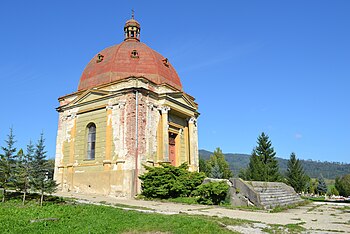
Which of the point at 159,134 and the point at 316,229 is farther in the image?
the point at 159,134

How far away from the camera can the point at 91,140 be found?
75.4 ft

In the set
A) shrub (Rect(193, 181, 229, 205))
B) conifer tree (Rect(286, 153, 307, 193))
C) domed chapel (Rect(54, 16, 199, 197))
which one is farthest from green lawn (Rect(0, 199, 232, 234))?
conifer tree (Rect(286, 153, 307, 193))

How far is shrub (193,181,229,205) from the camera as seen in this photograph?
15559 mm

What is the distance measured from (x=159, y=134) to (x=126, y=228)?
13584mm

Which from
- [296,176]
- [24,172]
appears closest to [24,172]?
[24,172]

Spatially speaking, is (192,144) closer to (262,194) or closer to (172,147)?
(172,147)

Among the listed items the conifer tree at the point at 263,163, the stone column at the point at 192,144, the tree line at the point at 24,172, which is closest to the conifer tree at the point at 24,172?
the tree line at the point at 24,172

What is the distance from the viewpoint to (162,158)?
71.1 feet

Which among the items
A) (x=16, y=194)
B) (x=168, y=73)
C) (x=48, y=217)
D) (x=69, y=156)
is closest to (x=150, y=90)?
(x=168, y=73)

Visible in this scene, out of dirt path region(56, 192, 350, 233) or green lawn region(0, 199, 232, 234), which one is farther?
dirt path region(56, 192, 350, 233)

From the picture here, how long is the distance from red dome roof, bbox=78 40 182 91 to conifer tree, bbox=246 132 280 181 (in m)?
16.1

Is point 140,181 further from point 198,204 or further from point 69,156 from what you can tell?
point 69,156

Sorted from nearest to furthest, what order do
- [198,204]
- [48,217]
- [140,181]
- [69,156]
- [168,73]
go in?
[48,217], [198,204], [140,181], [69,156], [168,73]

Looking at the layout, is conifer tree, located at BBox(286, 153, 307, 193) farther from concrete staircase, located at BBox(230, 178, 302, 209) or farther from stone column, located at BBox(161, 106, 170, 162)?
stone column, located at BBox(161, 106, 170, 162)
